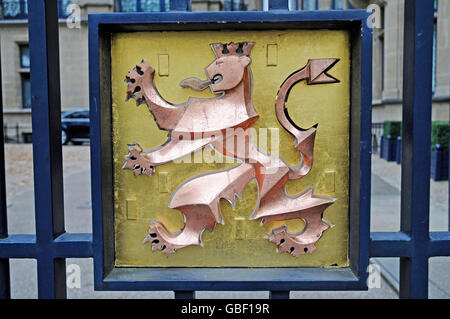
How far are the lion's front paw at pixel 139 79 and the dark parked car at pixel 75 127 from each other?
15.1 m

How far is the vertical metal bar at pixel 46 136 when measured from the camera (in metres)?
1.19

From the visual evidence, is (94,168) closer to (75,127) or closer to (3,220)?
(3,220)

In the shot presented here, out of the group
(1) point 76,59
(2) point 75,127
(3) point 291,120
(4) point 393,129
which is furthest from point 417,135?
(1) point 76,59

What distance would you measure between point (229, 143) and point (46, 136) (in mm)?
597

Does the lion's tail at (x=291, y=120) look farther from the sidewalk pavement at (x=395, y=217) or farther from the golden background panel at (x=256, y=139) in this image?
the sidewalk pavement at (x=395, y=217)

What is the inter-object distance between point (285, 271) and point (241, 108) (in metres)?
0.57

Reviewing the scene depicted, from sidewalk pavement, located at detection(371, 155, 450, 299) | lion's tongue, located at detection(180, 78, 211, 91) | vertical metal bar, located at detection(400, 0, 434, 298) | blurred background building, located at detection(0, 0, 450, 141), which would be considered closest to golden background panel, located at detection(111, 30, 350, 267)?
lion's tongue, located at detection(180, 78, 211, 91)

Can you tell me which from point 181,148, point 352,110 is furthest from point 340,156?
point 181,148

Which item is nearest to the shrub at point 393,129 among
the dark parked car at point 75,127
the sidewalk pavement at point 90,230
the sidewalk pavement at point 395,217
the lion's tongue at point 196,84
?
the sidewalk pavement at point 395,217

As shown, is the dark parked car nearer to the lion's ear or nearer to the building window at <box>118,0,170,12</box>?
the building window at <box>118,0,170,12</box>

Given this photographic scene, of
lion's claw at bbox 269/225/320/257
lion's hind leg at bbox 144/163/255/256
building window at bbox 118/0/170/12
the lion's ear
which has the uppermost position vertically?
building window at bbox 118/0/170/12

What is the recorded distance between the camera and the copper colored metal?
1212 millimetres

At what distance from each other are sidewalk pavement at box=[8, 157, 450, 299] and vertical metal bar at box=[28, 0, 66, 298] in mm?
1689

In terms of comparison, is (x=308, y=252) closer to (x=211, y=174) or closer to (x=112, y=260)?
(x=211, y=174)
